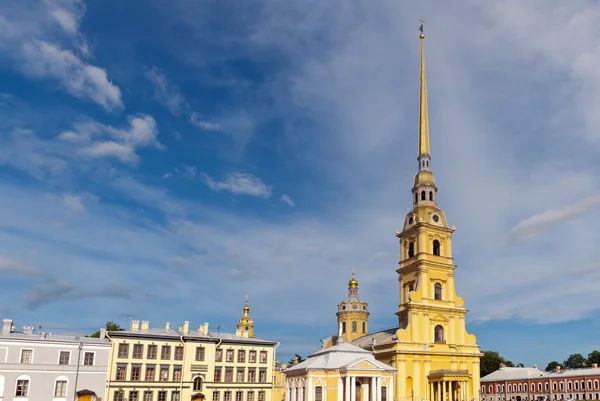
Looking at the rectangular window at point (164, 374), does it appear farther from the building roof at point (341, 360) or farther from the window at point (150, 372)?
the building roof at point (341, 360)

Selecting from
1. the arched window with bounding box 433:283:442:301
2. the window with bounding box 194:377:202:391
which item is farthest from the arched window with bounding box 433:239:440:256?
the window with bounding box 194:377:202:391

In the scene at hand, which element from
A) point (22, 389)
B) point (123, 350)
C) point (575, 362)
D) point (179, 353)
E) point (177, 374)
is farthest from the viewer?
point (575, 362)

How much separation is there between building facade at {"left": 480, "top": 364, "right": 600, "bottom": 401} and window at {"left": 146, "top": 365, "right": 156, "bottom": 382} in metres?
63.4

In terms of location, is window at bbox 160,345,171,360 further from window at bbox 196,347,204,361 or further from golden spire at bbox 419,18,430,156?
golden spire at bbox 419,18,430,156

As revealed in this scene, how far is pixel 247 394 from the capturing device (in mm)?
56469

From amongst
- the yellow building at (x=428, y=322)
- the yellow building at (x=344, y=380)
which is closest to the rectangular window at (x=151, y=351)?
the yellow building at (x=344, y=380)

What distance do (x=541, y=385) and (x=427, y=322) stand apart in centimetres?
4209

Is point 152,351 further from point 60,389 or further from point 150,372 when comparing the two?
point 60,389

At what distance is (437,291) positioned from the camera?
64000 mm

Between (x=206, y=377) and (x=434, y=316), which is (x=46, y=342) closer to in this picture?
(x=206, y=377)

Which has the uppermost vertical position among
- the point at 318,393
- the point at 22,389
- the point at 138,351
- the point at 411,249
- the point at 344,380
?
the point at 411,249

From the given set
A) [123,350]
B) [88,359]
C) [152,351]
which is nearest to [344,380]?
[152,351]

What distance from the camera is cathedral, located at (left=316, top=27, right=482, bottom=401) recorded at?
192ft

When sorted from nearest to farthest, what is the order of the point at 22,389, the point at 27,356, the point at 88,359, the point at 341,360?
the point at 22,389 → the point at 27,356 → the point at 88,359 → the point at 341,360
